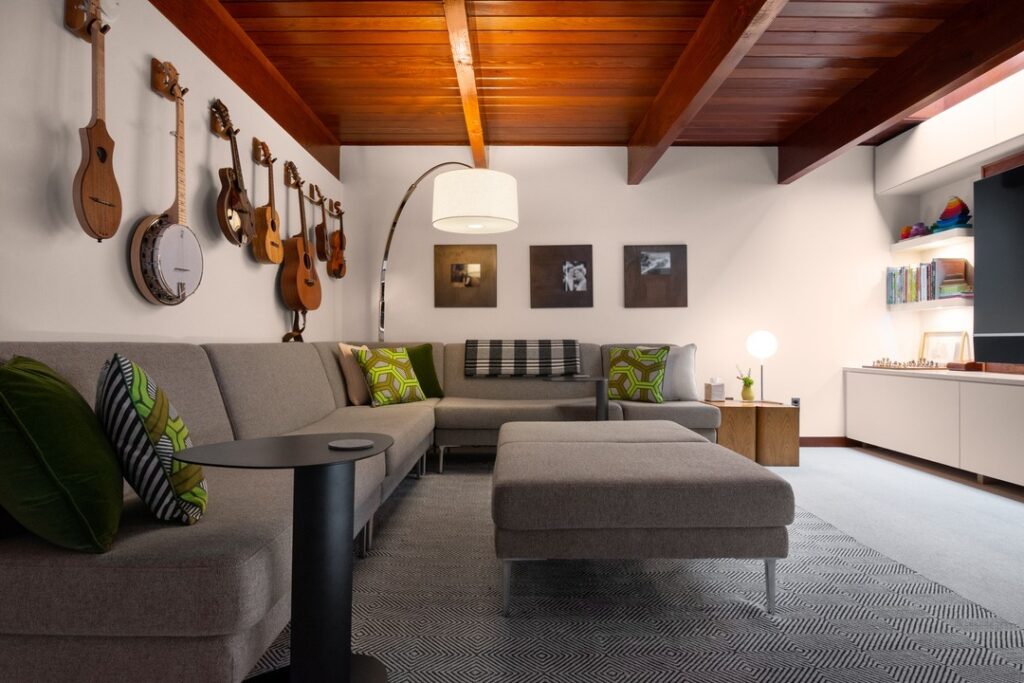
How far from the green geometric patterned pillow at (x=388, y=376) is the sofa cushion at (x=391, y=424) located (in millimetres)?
108

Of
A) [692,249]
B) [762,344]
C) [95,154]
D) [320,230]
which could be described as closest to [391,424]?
[95,154]

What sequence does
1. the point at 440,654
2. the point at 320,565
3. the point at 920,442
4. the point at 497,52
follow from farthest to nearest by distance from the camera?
the point at 920,442 < the point at 497,52 < the point at 440,654 < the point at 320,565

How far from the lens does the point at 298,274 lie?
137 inches

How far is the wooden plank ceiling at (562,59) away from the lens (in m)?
2.80

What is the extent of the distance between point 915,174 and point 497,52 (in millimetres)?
3265

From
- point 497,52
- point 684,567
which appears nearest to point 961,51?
point 497,52

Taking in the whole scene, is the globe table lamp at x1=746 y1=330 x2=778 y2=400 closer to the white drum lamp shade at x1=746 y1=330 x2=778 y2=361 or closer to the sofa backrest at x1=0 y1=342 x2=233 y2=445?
the white drum lamp shade at x1=746 y1=330 x2=778 y2=361

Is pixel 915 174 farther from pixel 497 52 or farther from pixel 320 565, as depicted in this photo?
pixel 320 565

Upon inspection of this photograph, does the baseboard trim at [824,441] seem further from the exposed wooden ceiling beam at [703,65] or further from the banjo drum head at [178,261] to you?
the banjo drum head at [178,261]

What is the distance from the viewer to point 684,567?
209 centimetres

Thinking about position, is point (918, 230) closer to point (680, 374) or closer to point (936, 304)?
point (936, 304)

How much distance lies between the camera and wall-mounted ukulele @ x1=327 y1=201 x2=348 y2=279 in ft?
14.0

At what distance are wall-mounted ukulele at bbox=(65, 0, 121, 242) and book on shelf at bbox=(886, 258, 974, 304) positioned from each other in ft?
16.2

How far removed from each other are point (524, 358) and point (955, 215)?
128 inches
